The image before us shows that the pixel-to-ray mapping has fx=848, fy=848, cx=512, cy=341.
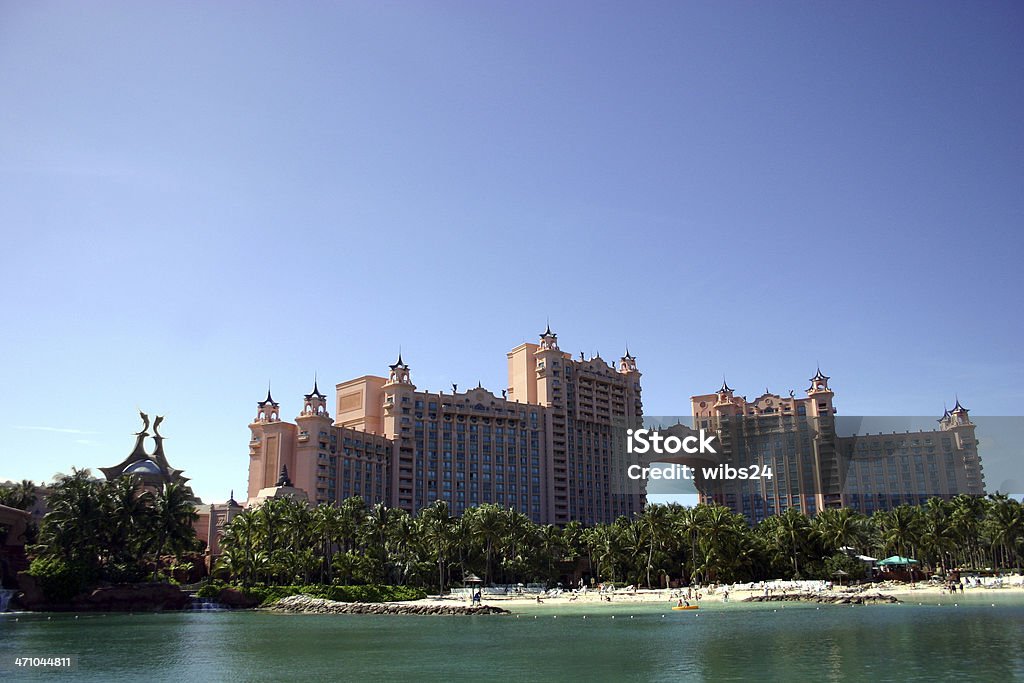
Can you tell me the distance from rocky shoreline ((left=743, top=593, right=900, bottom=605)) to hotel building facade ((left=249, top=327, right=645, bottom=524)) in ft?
243

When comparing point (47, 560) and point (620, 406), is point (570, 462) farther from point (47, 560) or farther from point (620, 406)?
point (47, 560)

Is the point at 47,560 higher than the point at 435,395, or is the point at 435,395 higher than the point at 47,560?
the point at 435,395

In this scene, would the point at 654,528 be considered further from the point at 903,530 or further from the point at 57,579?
the point at 57,579

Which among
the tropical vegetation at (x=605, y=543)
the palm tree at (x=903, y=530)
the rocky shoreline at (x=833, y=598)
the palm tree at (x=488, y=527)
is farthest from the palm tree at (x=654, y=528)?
the palm tree at (x=903, y=530)

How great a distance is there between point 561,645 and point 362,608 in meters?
39.5

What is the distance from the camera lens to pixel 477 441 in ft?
550

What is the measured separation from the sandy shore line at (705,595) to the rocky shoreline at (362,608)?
13.9 ft

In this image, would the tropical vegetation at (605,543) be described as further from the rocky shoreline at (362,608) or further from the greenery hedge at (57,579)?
the greenery hedge at (57,579)

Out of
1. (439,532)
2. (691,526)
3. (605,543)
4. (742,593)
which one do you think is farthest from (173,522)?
(742,593)

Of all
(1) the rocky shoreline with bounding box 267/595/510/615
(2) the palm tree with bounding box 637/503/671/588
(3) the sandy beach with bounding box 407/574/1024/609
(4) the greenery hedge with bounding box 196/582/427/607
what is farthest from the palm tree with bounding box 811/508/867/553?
(4) the greenery hedge with bounding box 196/582/427/607

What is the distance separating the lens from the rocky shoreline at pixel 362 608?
268 ft

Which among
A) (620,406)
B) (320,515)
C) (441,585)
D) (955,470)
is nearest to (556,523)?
(620,406)

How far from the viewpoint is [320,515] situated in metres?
101

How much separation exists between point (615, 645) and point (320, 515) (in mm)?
58671
